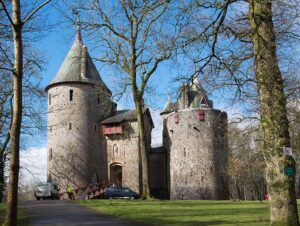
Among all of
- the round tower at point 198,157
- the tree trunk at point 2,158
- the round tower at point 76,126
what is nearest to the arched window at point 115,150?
the round tower at point 76,126

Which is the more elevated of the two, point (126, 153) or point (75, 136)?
point (75, 136)

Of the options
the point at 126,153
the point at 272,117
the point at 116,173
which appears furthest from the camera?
the point at 116,173

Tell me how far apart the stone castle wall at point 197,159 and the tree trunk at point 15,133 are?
3249 centimetres

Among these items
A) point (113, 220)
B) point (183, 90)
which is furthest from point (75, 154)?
point (183, 90)

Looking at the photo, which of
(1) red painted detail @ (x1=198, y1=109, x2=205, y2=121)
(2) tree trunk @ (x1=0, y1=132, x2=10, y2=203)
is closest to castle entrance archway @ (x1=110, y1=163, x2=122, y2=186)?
(1) red painted detail @ (x1=198, y1=109, x2=205, y2=121)

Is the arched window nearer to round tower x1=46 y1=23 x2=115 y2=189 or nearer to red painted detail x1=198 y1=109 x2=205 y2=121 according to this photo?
round tower x1=46 y1=23 x2=115 y2=189

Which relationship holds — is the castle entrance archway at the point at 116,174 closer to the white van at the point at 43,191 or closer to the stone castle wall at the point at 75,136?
the stone castle wall at the point at 75,136

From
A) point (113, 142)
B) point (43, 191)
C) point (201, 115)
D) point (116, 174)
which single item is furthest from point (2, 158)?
point (201, 115)

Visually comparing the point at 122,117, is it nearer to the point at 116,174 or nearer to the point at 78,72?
the point at 116,174

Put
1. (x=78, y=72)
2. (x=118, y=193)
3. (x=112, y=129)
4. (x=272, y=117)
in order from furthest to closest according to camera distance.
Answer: (x=112, y=129)
(x=78, y=72)
(x=118, y=193)
(x=272, y=117)

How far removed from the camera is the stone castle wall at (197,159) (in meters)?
42.4

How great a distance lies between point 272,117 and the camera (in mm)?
9109

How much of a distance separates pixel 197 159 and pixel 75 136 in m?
11.3

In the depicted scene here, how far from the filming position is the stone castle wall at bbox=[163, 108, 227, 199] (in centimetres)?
4241
